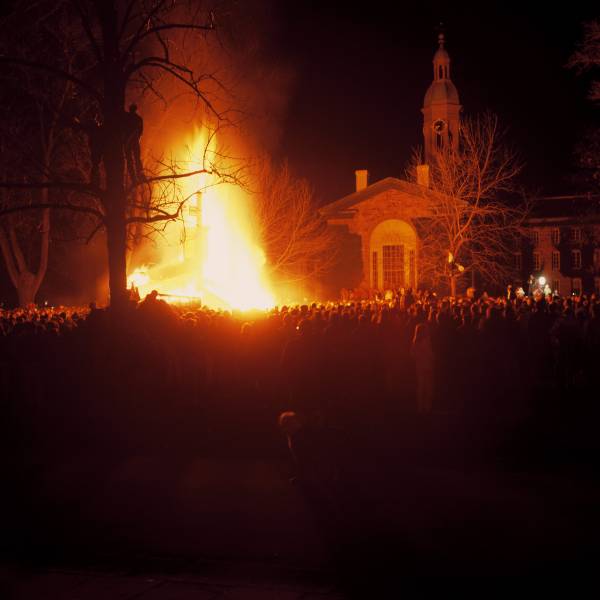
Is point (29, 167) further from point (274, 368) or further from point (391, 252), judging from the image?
point (391, 252)

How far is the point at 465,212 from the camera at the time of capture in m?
39.8

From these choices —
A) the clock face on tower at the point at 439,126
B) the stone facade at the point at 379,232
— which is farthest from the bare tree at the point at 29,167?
the clock face on tower at the point at 439,126

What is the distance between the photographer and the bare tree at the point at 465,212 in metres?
38.1

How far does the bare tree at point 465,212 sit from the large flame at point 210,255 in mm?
9495

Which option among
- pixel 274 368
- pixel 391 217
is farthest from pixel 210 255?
pixel 274 368

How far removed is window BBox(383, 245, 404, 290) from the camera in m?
46.6

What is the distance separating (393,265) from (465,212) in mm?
8151

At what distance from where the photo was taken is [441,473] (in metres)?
8.38

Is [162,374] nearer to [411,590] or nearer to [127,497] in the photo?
[127,497]

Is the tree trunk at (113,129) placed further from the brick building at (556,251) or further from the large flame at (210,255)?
the brick building at (556,251)

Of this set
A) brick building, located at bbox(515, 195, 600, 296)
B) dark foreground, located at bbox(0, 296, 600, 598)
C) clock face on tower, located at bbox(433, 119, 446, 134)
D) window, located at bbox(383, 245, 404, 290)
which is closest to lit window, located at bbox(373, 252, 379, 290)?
window, located at bbox(383, 245, 404, 290)

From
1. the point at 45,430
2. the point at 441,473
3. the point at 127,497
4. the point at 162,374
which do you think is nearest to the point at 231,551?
the point at 127,497

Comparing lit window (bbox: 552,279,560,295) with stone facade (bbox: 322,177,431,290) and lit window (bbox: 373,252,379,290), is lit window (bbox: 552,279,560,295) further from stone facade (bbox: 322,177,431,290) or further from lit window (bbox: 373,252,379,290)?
lit window (bbox: 373,252,379,290)

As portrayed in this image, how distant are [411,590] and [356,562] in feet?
2.09
